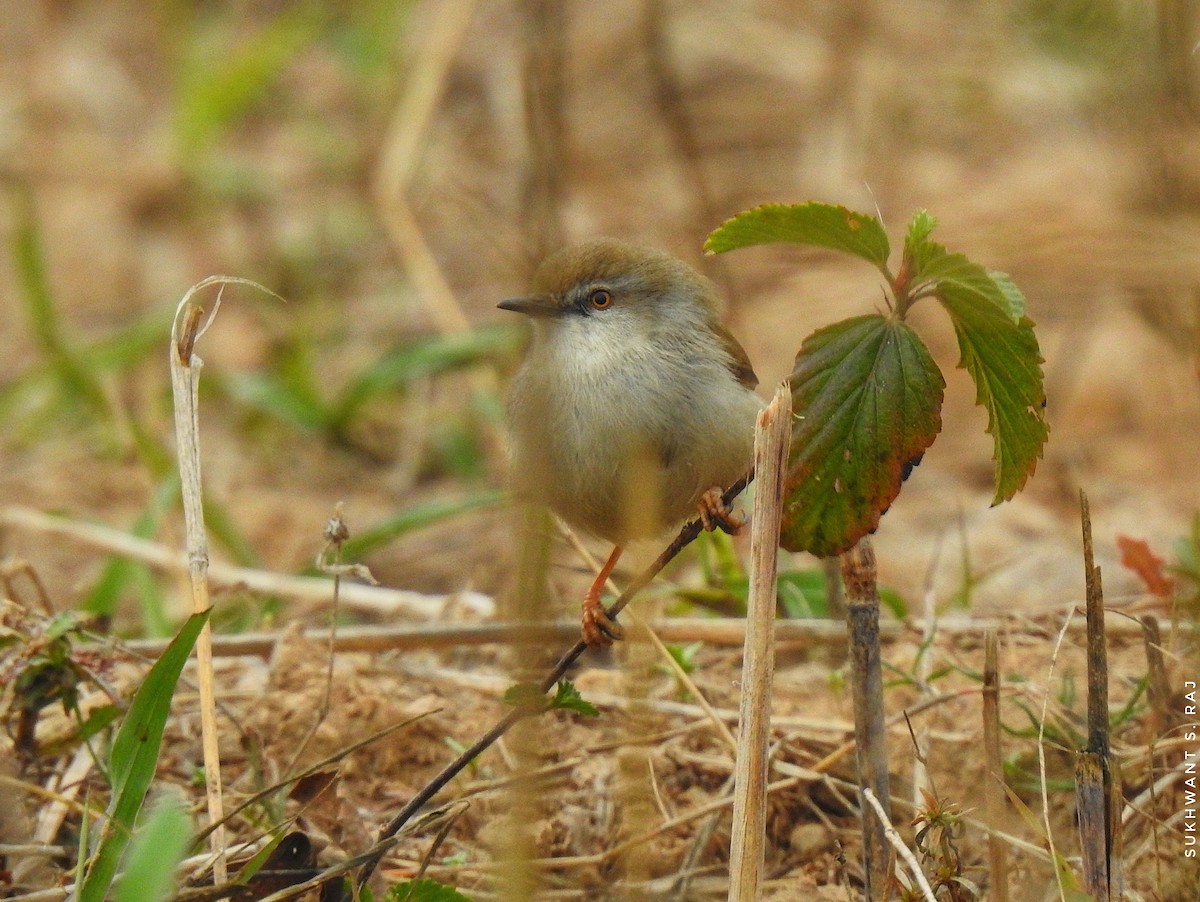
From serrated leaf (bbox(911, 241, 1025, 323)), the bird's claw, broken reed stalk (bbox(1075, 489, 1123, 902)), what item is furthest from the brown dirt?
serrated leaf (bbox(911, 241, 1025, 323))

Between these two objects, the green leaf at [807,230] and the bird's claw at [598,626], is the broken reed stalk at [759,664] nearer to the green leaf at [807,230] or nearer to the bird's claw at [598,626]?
the green leaf at [807,230]

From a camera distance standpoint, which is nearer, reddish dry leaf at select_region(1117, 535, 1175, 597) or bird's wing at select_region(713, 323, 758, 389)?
reddish dry leaf at select_region(1117, 535, 1175, 597)

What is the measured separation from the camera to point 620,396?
3193 millimetres

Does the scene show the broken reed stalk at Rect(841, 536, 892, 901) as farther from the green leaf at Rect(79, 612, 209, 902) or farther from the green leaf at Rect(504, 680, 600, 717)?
the green leaf at Rect(79, 612, 209, 902)

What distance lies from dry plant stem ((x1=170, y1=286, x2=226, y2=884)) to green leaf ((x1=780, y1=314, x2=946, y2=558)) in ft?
3.58

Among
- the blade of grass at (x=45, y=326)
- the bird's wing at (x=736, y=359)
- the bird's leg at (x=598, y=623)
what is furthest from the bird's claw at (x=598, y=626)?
the blade of grass at (x=45, y=326)

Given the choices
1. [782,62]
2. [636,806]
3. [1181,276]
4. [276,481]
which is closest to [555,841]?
[636,806]

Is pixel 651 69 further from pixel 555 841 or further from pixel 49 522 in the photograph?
pixel 555 841

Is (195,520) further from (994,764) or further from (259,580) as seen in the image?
(259,580)

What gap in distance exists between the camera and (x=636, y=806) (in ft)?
5.83

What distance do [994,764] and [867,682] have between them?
0.89 feet

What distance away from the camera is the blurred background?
5.23 meters

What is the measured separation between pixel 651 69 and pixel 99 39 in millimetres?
5733

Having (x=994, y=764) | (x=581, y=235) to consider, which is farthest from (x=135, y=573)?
(x=581, y=235)
